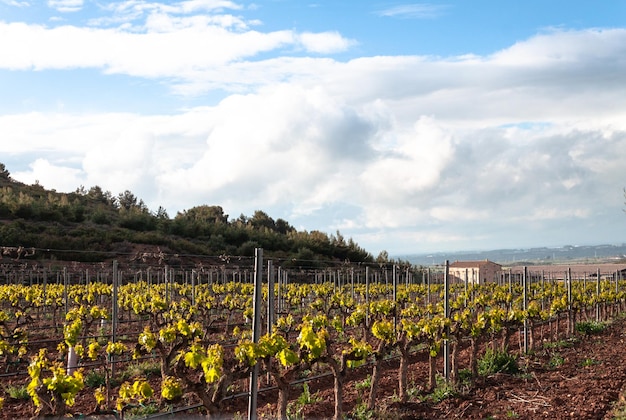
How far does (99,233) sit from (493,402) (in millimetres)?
42541

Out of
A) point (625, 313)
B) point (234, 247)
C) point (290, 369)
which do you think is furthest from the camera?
point (234, 247)

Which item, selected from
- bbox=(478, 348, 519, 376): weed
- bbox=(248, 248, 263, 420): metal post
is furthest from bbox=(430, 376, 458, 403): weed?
bbox=(248, 248, 263, 420): metal post

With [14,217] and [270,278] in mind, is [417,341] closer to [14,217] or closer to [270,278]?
[270,278]

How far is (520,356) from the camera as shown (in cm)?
1458

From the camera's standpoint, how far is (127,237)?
48.9 m

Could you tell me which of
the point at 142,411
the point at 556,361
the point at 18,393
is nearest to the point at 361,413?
the point at 142,411

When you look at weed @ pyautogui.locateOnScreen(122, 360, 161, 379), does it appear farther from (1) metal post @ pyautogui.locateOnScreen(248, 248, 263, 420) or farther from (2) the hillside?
(2) the hillside

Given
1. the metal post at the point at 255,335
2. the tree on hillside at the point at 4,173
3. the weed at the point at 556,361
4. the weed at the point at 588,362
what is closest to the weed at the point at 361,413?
the metal post at the point at 255,335

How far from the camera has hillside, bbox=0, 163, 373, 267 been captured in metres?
43.2

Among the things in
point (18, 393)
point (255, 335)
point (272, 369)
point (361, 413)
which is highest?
point (255, 335)

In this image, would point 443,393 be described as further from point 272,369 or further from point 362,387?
point 272,369

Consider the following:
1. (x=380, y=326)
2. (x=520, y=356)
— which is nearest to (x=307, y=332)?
(x=380, y=326)

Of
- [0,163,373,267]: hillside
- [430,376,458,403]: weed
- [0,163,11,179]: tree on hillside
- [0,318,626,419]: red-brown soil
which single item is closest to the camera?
[0,318,626,419]: red-brown soil

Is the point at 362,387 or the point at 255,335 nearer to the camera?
the point at 255,335
